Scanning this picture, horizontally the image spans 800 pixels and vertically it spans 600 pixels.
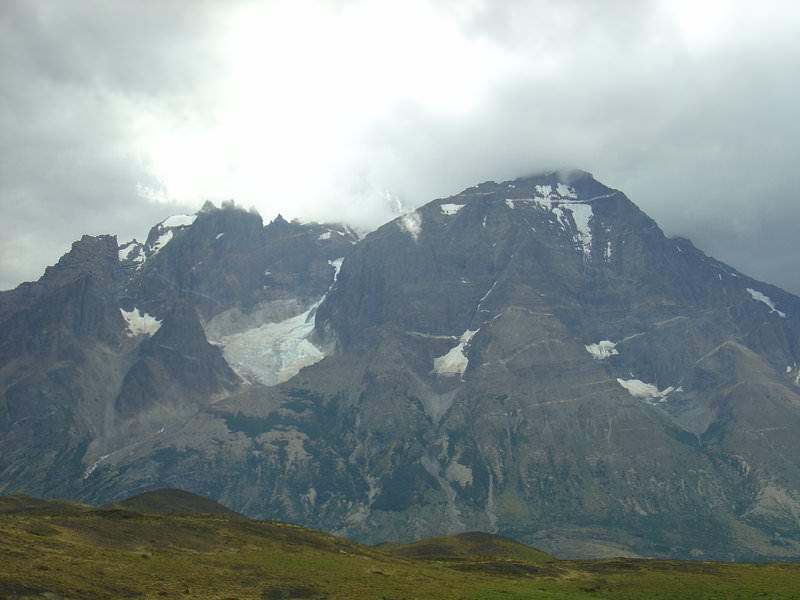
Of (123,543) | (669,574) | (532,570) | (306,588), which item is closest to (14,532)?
(123,543)

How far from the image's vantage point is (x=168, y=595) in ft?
371

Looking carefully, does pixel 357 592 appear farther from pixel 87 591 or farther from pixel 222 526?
pixel 222 526

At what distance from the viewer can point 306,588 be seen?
134 metres

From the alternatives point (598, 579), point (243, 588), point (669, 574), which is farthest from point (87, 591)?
point (669, 574)

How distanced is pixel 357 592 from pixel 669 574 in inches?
2881

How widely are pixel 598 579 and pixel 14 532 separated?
101172mm

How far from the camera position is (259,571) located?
14250cm

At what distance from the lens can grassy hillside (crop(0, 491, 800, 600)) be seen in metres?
116

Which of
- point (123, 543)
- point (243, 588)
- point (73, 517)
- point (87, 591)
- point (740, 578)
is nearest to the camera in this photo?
point (87, 591)

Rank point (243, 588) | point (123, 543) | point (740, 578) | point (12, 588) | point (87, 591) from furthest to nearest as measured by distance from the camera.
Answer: point (740, 578)
point (123, 543)
point (243, 588)
point (87, 591)
point (12, 588)

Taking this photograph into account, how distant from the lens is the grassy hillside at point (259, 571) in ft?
380

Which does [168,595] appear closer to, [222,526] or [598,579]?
[222,526]

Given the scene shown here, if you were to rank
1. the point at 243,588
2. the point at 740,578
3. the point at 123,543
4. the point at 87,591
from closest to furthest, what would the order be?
the point at 87,591 < the point at 243,588 < the point at 123,543 < the point at 740,578

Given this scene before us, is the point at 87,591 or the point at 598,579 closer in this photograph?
the point at 87,591
